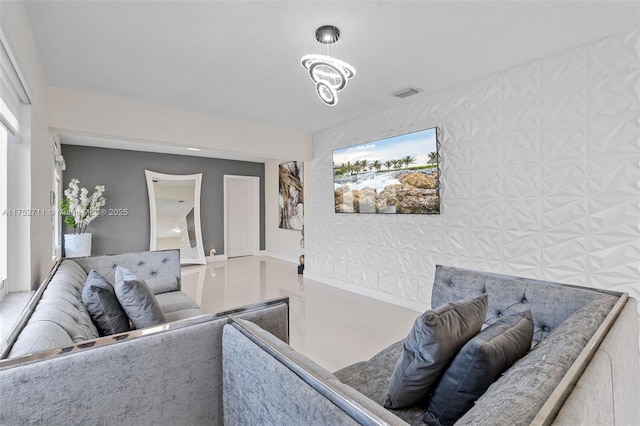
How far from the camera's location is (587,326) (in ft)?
3.73

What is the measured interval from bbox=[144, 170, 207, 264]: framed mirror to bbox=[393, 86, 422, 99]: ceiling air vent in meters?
4.93

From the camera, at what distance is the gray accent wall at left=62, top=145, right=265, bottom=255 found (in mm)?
5664

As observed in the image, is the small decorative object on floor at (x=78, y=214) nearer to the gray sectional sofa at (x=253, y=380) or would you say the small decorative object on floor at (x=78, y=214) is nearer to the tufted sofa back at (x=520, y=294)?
the gray sectional sofa at (x=253, y=380)

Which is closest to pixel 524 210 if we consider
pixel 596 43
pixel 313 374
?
pixel 596 43

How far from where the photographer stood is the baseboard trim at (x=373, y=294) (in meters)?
3.75

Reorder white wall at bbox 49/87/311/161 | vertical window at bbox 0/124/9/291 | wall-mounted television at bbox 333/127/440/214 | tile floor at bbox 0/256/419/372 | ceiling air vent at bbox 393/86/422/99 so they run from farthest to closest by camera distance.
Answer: wall-mounted television at bbox 333/127/440/214 → ceiling air vent at bbox 393/86/422/99 → white wall at bbox 49/87/311/161 → tile floor at bbox 0/256/419/372 → vertical window at bbox 0/124/9/291

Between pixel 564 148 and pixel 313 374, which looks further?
pixel 564 148

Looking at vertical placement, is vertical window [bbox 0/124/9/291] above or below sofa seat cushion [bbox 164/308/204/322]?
above

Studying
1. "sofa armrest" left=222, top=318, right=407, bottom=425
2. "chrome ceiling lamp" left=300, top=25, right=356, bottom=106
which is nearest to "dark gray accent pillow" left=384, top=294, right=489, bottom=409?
"sofa armrest" left=222, top=318, right=407, bottom=425

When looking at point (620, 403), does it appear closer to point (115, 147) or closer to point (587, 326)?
point (587, 326)

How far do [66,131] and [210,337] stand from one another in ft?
10.8

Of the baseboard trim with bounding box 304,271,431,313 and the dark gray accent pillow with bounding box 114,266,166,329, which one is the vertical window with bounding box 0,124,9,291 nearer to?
the dark gray accent pillow with bounding box 114,266,166,329

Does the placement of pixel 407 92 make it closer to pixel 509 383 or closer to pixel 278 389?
pixel 509 383

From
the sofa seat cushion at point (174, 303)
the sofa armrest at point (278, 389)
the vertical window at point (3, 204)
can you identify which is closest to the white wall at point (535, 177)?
the sofa seat cushion at point (174, 303)
